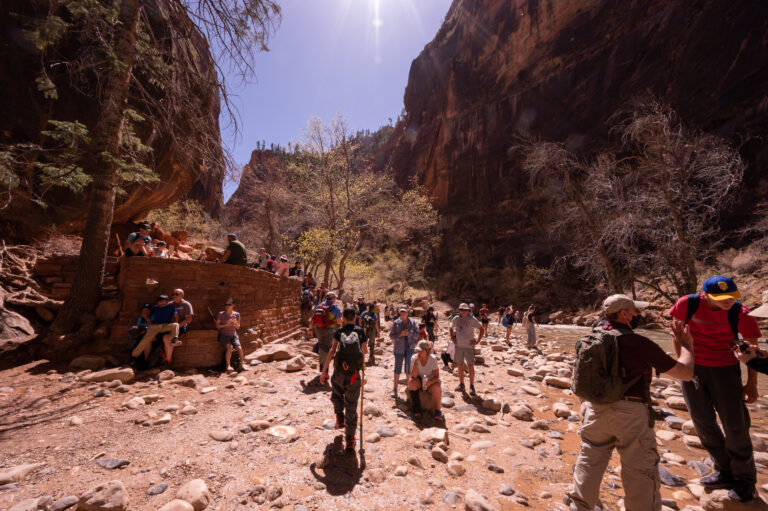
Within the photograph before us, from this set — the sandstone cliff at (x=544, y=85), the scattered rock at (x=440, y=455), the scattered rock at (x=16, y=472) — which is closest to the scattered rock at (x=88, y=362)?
the scattered rock at (x=16, y=472)

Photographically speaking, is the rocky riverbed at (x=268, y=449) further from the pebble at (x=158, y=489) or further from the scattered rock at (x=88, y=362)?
the scattered rock at (x=88, y=362)

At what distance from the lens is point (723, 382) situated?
3.03 meters

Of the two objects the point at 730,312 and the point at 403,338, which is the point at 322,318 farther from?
the point at 730,312

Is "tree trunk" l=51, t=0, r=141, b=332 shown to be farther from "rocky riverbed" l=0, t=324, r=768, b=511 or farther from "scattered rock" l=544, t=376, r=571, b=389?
"scattered rock" l=544, t=376, r=571, b=389

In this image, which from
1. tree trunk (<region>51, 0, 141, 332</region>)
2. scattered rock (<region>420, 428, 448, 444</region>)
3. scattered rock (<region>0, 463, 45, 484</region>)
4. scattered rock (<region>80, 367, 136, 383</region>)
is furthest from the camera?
tree trunk (<region>51, 0, 141, 332</region>)

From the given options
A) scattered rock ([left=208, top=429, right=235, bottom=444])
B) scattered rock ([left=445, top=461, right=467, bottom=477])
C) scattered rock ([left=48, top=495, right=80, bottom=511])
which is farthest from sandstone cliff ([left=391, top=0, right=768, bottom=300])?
scattered rock ([left=48, top=495, right=80, bottom=511])

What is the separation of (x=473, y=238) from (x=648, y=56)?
25106 mm

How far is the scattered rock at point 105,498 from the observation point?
2.30 m

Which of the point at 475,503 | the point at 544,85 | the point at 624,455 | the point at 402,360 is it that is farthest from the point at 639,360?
the point at 544,85

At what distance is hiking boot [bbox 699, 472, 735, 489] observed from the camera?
10.4ft

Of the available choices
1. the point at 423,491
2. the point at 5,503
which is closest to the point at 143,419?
the point at 5,503

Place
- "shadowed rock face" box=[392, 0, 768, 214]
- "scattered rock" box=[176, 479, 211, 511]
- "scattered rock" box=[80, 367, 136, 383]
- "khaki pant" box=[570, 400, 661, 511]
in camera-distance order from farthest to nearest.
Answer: "shadowed rock face" box=[392, 0, 768, 214]
"scattered rock" box=[80, 367, 136, 383]
"scattered rock" box=[176, 479, 211, 511]
"khaki pant" box=[570, 400, 661, 511]

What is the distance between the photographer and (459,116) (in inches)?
1831

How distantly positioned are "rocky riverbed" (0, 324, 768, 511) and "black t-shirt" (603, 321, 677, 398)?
171 centimetres
